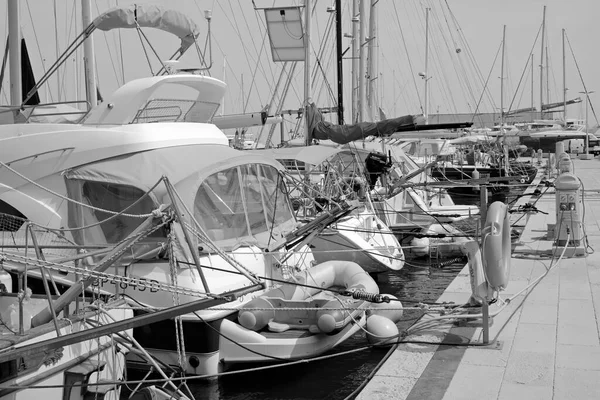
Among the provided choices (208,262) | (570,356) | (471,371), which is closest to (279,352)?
(208,262)

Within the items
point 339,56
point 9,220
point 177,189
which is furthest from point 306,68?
point 9,220

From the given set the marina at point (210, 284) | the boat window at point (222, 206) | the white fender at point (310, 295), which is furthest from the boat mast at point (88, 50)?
the white fender at point (310, 295)

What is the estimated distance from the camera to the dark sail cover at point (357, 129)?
18.7 m

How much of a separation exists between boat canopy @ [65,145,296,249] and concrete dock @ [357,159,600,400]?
291cm

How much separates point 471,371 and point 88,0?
12.4m

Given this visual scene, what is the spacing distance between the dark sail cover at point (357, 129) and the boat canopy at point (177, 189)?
8635 mm

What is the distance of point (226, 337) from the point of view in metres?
8.77

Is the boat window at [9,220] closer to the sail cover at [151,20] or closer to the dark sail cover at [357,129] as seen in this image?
the sail cover at [151,20]

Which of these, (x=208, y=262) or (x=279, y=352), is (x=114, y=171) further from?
(x=279, y=352)

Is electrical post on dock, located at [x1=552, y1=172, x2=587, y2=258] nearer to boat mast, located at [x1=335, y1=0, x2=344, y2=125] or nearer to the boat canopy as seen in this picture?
the boat canopy

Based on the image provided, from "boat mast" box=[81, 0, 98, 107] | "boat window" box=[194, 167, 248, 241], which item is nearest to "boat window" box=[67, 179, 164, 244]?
"boat window" box=[194, 167, 248, 241]

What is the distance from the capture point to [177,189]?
368 inches

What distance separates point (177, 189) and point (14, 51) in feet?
19.8

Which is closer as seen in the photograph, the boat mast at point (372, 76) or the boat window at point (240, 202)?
the boat window at point (240, 202)
